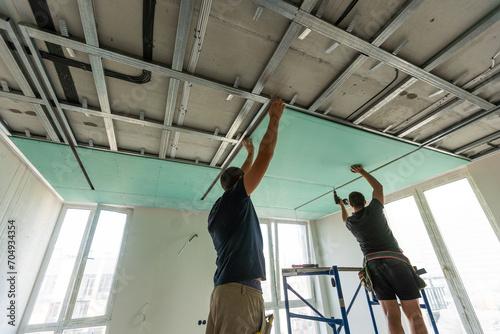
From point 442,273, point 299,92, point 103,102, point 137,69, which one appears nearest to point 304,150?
point 299,92

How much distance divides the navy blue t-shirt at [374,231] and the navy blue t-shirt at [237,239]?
1.34 meters

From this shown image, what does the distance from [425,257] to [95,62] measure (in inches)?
190

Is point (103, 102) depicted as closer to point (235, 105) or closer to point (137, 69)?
point (137, 69)

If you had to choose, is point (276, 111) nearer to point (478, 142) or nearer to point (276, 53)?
point (276, 53)

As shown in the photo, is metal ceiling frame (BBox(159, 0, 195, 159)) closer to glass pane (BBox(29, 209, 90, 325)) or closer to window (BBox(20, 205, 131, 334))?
window (BBox(20, 205, 131, 334))

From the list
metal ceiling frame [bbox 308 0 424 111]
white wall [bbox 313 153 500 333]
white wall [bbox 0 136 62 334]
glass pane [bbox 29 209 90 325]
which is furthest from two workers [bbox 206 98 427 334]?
glass pane [bbox 29 209 90 325]

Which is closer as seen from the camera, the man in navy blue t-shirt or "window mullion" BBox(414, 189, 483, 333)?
the man in navy blue t-shirt

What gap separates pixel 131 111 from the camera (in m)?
1.95

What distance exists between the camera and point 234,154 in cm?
249

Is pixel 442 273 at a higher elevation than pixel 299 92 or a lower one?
lower

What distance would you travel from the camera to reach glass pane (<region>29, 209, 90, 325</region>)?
3387 mm

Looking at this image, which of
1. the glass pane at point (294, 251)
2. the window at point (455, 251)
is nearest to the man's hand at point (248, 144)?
the window at point (455, 251)

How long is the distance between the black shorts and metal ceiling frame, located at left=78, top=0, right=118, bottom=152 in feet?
9.02

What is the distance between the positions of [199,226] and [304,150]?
322 cm
